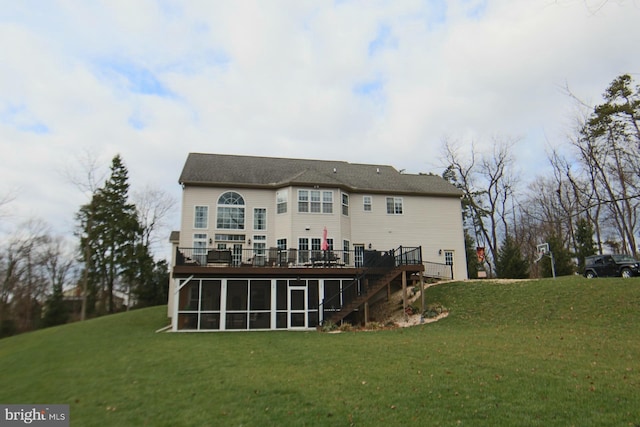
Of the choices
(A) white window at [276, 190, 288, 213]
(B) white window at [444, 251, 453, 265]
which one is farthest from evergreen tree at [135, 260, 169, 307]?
(B) white window at [444, 251, 453, 265]

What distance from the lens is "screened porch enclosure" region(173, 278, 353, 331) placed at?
61.8 ft

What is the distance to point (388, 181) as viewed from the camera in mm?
27156

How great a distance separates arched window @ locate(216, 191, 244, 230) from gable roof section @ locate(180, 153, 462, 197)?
2.26ft

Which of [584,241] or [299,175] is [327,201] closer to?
[299,175]

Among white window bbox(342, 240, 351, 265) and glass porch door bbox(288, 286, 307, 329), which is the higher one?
white window bbox(342, 240, 351, 265)

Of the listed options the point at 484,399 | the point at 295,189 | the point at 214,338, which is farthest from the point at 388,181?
the point at 484,399

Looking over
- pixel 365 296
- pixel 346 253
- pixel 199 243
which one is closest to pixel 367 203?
pixel 346 253

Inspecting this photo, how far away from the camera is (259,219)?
2359cm

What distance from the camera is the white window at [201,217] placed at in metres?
22.8

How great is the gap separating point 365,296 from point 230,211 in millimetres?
9320

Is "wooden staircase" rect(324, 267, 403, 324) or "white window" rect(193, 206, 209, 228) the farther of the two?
"white window" rect(193, 206, 209, 228)

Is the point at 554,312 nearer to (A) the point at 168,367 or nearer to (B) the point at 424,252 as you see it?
(B) the point at 424,252

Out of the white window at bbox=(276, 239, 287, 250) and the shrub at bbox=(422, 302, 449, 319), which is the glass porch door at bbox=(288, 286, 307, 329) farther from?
the shrub at bbox=(422, 302, 449, 319)

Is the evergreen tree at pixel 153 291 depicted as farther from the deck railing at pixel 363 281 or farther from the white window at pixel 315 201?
the deck railing at pixel 363 281
